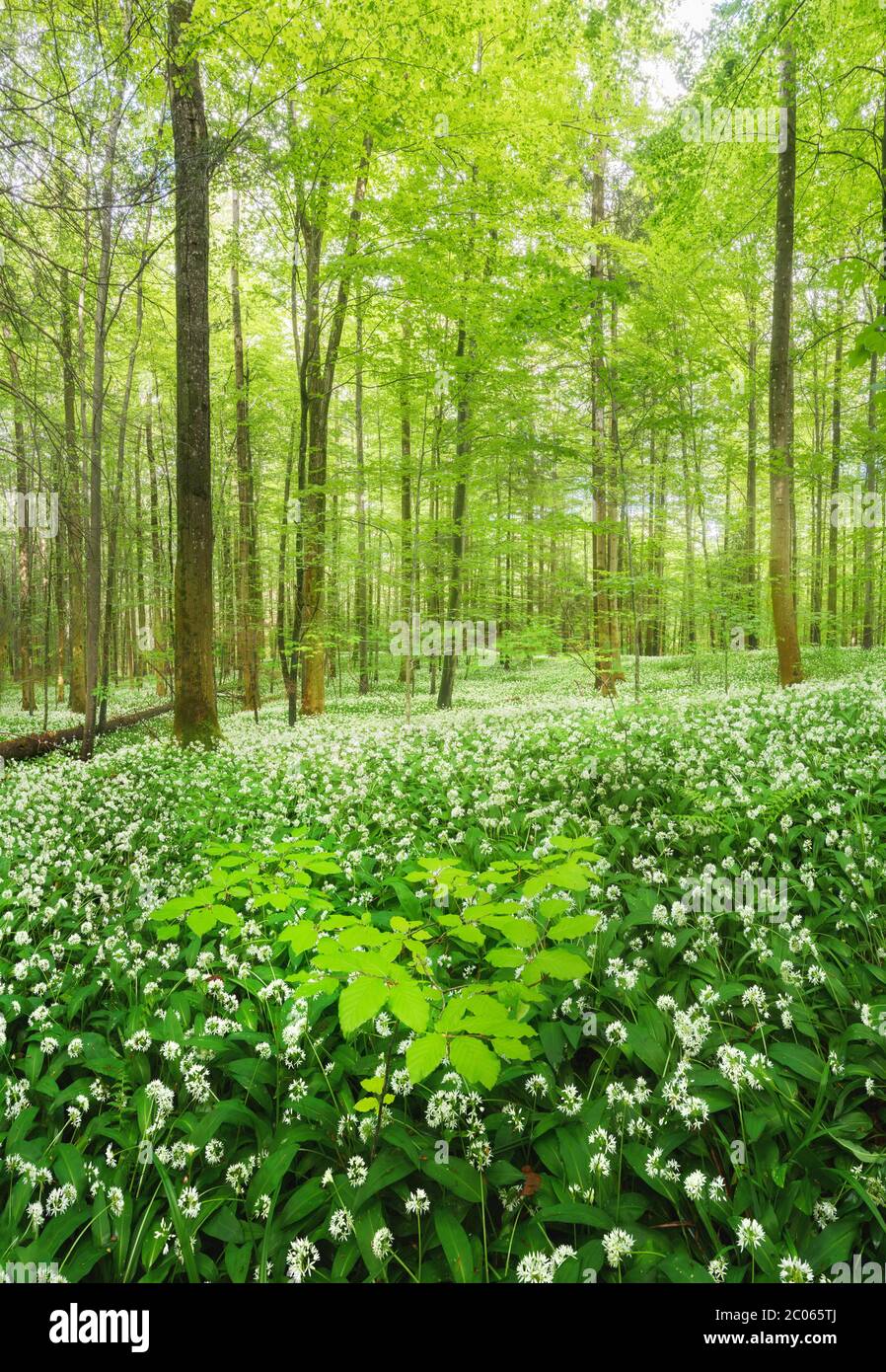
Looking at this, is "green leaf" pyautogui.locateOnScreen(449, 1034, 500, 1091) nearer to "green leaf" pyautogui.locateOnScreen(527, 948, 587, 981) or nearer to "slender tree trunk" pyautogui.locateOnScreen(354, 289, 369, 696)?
"green leaf" pyautogui.locateOnScreen(527, 948, 587, 981)

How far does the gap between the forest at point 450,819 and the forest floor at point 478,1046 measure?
19mm

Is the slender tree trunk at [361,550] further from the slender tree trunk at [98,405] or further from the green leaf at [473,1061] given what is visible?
the green leaf at [473,1061]

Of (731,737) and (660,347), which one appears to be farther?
(660,347)

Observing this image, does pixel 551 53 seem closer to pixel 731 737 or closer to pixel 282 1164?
pixel 731 737

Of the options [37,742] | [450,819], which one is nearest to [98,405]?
[37,742]

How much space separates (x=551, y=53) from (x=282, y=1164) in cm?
1458

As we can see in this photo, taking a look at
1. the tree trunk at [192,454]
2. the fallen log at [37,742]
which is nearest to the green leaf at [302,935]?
the tree trunk at [192,454]

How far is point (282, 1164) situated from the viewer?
208 cm

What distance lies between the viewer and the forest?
1.93 meters

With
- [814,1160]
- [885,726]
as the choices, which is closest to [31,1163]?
[814,1160]

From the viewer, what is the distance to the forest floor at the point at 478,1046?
1830 mm

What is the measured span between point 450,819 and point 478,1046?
9.92 feet
